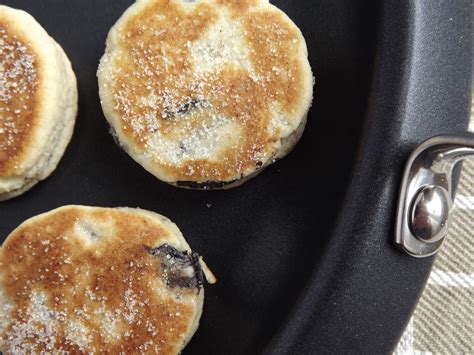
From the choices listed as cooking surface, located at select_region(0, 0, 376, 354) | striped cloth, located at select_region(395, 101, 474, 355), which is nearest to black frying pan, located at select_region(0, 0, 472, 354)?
cooking surface, located at select_region(0, 0, 376, 354)

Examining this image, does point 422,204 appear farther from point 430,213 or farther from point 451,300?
point 451,300

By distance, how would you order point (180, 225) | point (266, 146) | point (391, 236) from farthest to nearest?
point (180, 225) → point (266, 146) → point (391, 236)

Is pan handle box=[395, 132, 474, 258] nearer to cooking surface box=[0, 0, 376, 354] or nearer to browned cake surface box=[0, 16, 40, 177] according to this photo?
cooking surface box=[0, 0, 376, 354]

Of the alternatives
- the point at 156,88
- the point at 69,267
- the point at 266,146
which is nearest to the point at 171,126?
the point at 156,88

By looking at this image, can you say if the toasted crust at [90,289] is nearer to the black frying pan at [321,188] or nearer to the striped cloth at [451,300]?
A: the black frying pan at [321,188]

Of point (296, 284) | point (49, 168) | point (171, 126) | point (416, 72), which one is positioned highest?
A: point (416, 72)

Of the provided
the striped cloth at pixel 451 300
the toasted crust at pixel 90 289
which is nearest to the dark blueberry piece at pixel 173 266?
the toasted crust at pixel 90 289

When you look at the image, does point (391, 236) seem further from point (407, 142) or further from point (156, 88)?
point (156, 88)

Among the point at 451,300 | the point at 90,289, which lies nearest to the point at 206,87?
the point at 90,289
